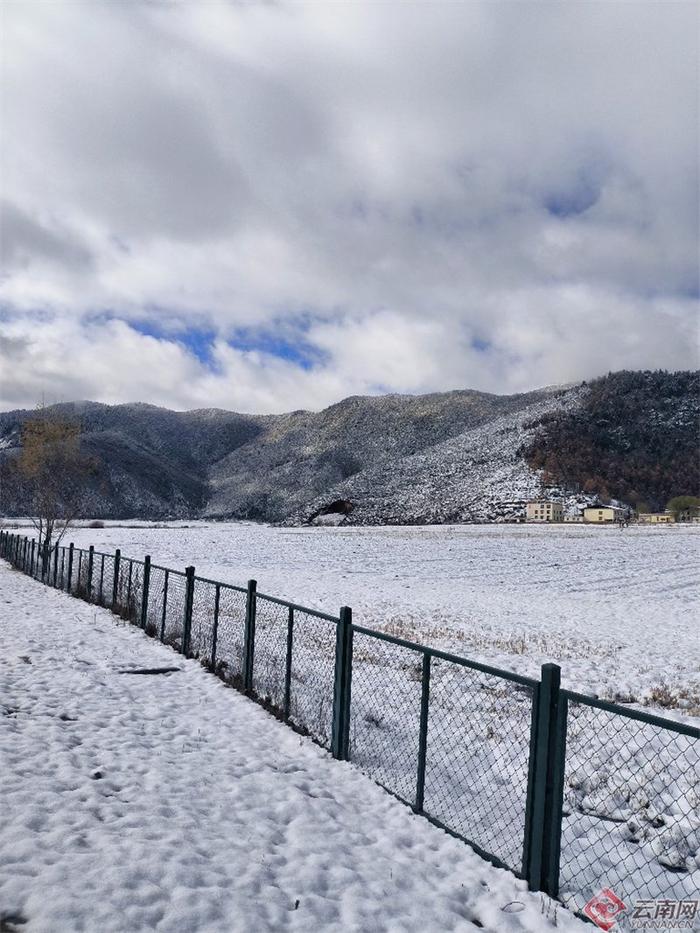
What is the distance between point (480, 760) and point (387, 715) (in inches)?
74.1

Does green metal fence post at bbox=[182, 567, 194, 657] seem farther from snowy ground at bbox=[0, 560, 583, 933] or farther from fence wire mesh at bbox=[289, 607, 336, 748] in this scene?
snowy ground at bbox=[0, 560, 583, 933]

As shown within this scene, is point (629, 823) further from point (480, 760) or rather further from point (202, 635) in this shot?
point (202, 635)

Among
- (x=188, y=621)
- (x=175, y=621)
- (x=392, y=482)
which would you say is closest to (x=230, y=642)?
(x=188, y=621)

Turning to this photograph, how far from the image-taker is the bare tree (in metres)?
32.0

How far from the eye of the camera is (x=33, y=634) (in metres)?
12.9

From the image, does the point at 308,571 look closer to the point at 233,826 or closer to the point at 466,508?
the point at 233,826

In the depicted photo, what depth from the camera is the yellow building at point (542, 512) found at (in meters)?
101

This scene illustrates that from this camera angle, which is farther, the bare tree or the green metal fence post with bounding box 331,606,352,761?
the bare tree

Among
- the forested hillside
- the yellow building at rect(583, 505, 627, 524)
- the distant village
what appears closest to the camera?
the distant village

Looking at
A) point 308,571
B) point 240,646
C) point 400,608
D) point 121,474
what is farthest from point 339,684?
point 121,474

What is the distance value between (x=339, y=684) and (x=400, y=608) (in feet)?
40.3

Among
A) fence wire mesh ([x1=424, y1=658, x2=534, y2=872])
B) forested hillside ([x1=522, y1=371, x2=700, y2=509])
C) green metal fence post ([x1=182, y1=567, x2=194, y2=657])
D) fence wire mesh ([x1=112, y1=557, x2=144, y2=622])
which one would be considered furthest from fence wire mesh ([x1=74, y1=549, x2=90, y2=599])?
forested hillside ([x1=522, y1=371, x2=700, y2=509])

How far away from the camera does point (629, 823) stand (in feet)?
20.8

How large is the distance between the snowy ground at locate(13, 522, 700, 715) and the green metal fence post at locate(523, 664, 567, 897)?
5.89 metres
